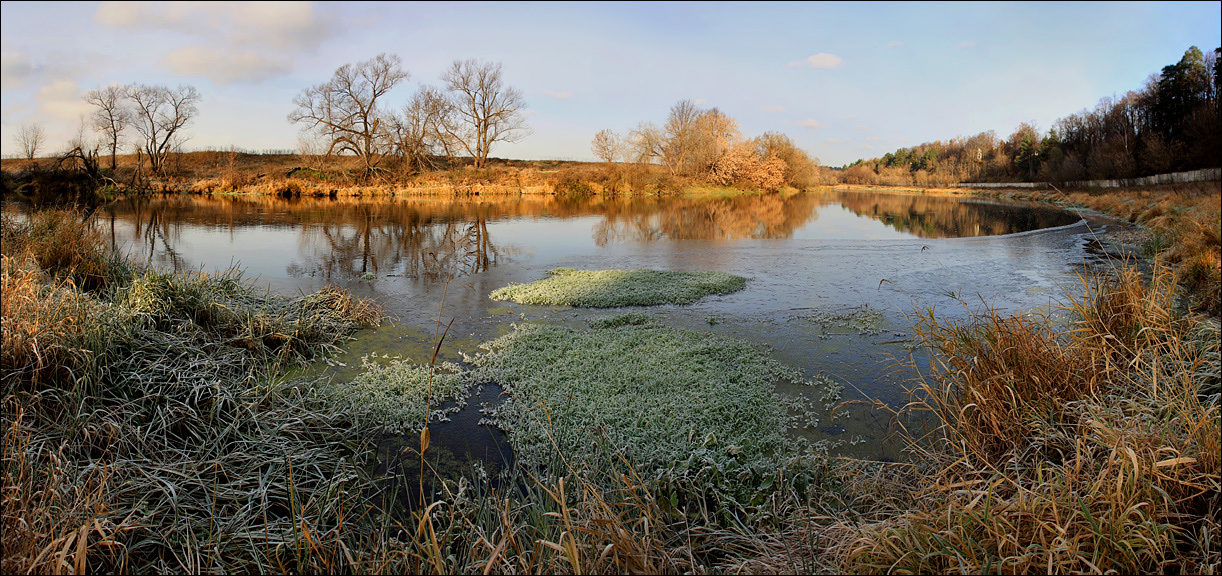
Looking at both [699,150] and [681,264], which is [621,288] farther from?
[699,150]

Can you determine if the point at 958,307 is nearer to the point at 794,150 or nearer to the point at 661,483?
the point at 661,483

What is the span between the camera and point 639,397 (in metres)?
4.90

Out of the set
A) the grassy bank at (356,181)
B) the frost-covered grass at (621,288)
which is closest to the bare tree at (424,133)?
the grassy bank at (356,181)

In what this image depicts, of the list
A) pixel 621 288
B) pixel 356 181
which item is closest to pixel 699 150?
pixel 356 181

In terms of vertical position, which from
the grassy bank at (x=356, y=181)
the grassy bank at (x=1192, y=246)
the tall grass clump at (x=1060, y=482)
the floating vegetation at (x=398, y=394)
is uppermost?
the grassy bank at (x=356, y=181)

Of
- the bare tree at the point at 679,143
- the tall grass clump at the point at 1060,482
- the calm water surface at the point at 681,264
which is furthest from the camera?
the bare tree at the point at 679,143

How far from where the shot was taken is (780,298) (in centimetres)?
903

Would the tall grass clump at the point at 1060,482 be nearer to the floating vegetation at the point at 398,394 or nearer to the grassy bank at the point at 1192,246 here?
the grassy bank at the point at 1192,246

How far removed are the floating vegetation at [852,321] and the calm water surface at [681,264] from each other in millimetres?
37

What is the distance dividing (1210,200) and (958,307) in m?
16.4

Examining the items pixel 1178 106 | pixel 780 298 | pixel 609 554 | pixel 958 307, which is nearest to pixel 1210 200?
pixel 958 307

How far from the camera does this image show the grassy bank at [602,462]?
262 centimetres

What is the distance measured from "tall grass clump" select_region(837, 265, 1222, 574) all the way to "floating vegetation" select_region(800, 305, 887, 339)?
10.3 ft

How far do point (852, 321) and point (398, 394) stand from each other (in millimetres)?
5307
